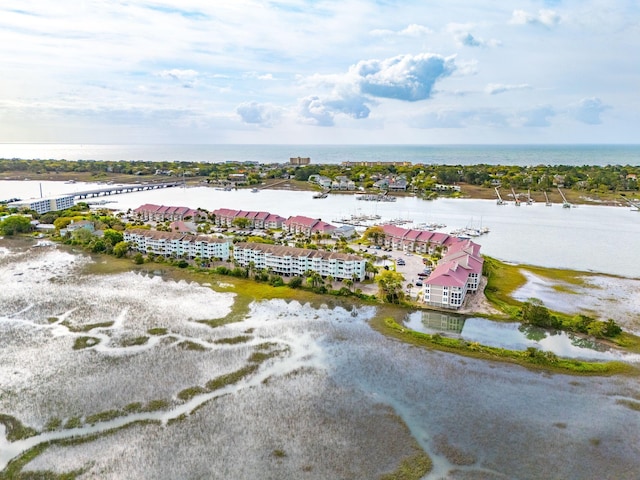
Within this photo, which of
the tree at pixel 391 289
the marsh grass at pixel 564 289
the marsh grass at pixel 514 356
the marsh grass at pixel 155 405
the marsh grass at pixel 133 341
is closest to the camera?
the marsh grass at pixel 155 405

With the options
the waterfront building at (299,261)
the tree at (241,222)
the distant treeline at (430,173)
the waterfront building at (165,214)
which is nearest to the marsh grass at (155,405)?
the waterfront building at (299,261)

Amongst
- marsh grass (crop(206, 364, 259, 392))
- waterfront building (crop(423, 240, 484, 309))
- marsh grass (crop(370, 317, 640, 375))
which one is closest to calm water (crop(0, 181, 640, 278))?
waterfront building (crop(423, 240, 484, 309))

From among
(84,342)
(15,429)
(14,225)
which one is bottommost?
(15,429)

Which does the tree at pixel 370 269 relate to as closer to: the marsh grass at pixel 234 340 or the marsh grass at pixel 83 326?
the marsh grass at pixel 234 340

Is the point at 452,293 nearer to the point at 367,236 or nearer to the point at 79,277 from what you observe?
the point at 367,236

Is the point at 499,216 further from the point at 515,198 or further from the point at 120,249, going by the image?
the point at 120,249

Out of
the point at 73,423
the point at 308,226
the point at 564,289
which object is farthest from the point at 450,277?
the point at 308,226

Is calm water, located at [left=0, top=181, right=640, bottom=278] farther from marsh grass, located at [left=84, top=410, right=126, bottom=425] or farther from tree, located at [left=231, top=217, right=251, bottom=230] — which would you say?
marsh grass, located at [left=84, top=410, right=126, bottom=425]
